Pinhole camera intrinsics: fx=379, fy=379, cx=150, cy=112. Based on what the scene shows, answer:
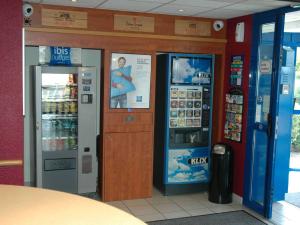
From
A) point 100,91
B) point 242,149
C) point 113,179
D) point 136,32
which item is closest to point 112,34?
point 136,32

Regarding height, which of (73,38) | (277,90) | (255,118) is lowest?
(255,118)

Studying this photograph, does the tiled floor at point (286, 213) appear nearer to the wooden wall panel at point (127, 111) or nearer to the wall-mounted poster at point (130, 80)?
the wooden wall panel at point (127, 111)

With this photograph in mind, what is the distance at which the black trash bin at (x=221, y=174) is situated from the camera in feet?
17.5

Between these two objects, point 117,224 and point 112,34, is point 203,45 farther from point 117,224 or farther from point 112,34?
point 117,224

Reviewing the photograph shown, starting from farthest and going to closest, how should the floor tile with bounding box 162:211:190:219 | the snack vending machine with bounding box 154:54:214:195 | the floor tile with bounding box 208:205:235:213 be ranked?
the snack vending machine with bounding box 154:54:214:195 → the floor tile with bounding box 208:205:235:213 → the floor tile with bounding box 162:211:190:219

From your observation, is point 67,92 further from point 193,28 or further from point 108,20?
point 193,28

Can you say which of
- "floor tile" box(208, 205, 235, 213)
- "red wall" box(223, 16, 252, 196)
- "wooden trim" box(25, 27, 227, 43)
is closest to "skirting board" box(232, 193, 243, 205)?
"red wall" box(223, 16, 252, 196)

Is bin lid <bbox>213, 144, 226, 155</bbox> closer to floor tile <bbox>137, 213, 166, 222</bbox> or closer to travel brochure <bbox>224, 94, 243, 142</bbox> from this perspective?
travel brochure <bbox>224, 94, 243, 142</bbox>

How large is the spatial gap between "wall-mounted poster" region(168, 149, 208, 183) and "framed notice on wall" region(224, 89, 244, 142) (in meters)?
0.54

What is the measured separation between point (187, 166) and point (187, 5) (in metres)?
2.39

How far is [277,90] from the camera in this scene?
4699mm

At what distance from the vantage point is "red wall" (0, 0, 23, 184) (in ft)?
12.0

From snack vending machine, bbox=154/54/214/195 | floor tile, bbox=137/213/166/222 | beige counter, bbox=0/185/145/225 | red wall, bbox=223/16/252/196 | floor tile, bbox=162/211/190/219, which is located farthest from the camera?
snack vending machine, bbox=154/54/214/195

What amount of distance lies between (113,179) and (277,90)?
2.50m
